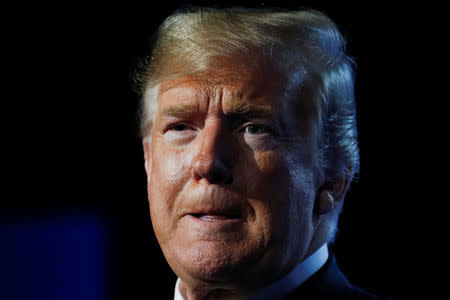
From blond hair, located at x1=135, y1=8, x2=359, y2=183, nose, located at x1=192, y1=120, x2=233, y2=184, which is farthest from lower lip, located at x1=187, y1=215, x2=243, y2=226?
blond hair, located at x1=135, y1=8, x2=359, y2=183

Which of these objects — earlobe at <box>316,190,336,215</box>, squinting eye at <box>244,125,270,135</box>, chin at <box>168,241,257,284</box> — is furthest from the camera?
earlobe at <box>316,190,336,215</box>

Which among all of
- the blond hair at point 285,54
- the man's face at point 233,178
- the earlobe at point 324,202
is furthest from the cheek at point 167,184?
the earlobe at point 324,202

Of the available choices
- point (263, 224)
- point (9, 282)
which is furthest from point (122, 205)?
point (263, 224)

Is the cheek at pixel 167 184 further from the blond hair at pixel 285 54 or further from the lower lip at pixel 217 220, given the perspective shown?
the blond hair at pixel 285 54

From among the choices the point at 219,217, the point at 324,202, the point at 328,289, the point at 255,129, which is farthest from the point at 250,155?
the point at 328,289

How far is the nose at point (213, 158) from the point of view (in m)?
1.71

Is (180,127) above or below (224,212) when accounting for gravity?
above

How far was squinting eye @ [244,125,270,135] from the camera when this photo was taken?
1802mm

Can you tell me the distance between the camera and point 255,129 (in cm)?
180

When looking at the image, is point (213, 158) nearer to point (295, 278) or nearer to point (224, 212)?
point (224, 212)

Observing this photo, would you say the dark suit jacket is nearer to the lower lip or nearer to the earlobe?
the earlobe

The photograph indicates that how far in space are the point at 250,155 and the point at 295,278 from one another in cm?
42

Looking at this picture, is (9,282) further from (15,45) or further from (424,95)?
(424,95)

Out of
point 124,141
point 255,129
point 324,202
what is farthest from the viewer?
point 124,141
